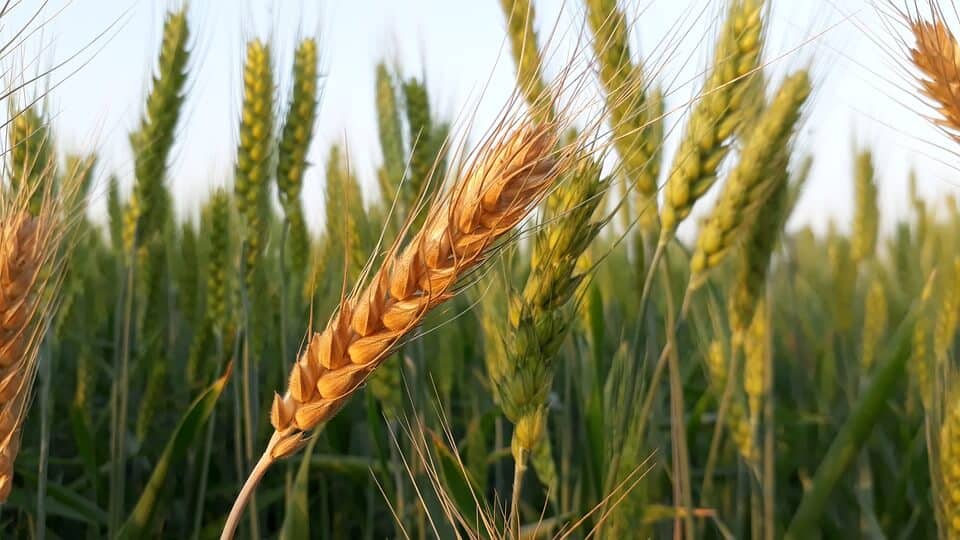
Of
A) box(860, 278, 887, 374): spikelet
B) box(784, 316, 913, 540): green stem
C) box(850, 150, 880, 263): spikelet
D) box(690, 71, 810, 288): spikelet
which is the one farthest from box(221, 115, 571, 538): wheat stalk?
box(850, 150, 880, 263): spikelet

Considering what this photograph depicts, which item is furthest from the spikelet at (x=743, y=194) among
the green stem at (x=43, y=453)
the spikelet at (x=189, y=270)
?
the spikelet at (x=189, y=270)

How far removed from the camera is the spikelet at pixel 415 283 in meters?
0.82

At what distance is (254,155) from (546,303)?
2.67ft

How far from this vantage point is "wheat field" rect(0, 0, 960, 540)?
0.91 m

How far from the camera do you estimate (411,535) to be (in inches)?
74.0

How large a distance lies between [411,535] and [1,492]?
105 centimetres

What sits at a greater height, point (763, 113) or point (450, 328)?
point (763, 113)

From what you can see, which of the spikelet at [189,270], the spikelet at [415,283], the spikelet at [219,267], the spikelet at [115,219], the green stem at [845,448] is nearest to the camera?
the spikelet at [415,283]

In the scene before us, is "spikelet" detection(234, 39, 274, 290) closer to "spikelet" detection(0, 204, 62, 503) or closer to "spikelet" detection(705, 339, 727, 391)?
"spikelet" detection(0, 204, 62, 503)

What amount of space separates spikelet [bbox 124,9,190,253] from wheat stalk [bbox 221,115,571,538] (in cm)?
103

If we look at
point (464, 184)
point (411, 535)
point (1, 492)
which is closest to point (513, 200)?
point (464, 184)

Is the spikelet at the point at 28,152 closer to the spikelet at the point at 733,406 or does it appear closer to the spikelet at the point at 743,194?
the spikelet at the point at 743,194

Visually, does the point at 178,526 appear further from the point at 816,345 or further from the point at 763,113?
the point at 816,345

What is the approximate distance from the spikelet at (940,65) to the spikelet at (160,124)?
1.19 metres
